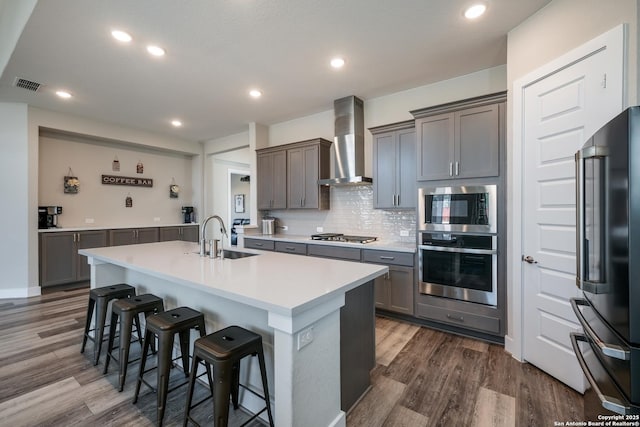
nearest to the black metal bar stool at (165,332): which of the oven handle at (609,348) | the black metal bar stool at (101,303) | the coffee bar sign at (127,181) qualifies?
the black metal bar stool at (101,303)

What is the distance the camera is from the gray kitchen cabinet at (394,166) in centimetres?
338

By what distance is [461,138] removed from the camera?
9.43 feet

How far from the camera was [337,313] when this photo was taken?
5.22 ft

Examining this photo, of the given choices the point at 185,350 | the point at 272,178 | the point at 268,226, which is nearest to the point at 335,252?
the point at 268,226

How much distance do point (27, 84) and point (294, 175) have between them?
11.4 feet

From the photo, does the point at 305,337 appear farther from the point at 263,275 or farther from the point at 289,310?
the point at 263,275

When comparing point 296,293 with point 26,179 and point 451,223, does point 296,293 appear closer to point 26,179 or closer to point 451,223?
point 451,223

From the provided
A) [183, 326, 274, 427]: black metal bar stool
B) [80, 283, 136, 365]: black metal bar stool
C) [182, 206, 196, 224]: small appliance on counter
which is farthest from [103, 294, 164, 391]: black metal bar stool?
[182, 206, 196, 224]: small appliance on counter

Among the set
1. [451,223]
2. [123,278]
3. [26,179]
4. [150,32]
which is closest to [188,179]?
[26,179]

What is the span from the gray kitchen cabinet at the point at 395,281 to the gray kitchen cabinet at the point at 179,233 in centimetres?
436

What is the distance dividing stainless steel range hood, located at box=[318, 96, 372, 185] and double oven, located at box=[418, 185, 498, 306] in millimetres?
1143

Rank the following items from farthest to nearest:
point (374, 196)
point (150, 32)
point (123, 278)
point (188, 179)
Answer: point (188, 179) < point (374, 196) < point (123, 278) < point (150, 32)

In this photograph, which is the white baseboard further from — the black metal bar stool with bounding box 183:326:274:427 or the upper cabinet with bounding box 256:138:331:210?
the black metal bar stool with bounding box 183:326:274:427

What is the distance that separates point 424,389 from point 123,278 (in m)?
3.13
